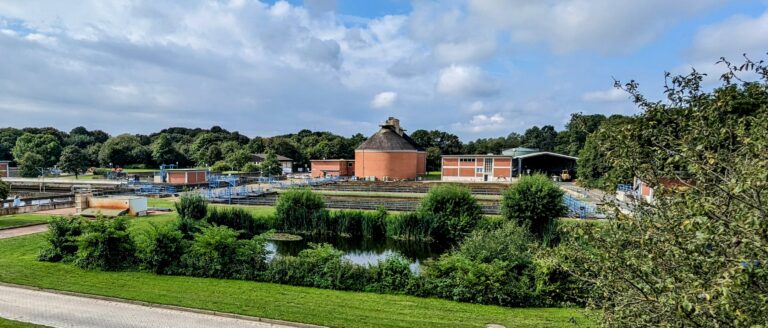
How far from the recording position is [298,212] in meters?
22.4

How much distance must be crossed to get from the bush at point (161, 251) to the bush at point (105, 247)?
0.47m

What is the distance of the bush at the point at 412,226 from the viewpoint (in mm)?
20672

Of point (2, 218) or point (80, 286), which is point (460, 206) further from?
point (2, 218)

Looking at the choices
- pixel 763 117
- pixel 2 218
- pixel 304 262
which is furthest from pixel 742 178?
pixel 2 218

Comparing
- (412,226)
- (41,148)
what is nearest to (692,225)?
(412,226)

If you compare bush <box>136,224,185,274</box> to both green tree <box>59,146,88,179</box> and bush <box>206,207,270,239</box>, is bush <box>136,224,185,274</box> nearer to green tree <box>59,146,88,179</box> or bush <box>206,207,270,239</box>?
bush <box>206,207,270,239</box>

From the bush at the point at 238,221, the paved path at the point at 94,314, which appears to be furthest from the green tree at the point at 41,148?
the paved path at the point at 94,314

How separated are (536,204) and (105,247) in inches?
654

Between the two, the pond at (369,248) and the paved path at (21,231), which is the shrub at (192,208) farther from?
the paved path at (21,231)

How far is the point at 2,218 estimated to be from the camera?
2214 centimetres

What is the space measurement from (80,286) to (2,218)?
1675cm

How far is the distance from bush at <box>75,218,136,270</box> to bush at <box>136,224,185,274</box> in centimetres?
47

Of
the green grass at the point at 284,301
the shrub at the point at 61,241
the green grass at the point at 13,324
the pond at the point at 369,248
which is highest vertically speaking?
the shrub at the point at 61,241

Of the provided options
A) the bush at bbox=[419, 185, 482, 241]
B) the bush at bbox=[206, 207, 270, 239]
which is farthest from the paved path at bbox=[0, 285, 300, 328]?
the bush at bbox=[419, 185, 482, 241]
